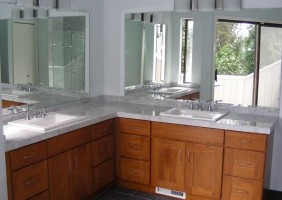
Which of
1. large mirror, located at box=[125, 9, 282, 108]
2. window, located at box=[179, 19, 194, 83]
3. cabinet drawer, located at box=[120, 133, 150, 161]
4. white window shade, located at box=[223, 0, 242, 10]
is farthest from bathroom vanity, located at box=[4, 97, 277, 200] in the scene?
white window shade, located at box=[223, 0, 242, 10]

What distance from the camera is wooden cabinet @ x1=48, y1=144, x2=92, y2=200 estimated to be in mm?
2664

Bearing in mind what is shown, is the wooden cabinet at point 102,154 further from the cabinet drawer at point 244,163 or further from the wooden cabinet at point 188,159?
the cabinet drawer at point 244,163

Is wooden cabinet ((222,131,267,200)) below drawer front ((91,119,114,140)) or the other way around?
below

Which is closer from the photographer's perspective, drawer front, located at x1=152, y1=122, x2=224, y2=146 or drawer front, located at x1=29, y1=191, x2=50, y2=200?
drawer front, located at x1=29, y1=191, x2=50, y2=200

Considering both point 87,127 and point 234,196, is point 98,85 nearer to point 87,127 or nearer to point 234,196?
point 87,127

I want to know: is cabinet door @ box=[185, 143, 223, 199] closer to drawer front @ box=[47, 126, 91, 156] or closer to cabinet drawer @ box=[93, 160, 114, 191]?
cabinet drawer @ box=[93, 160, 114, 191]

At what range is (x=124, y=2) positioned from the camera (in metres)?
3.81

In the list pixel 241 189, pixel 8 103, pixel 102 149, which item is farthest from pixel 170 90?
pixel 8 103

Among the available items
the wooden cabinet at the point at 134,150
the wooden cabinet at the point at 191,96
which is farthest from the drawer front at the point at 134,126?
the wooden cabinet at the point at 191,96

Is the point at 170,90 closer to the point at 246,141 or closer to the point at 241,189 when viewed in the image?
the point at 246,141

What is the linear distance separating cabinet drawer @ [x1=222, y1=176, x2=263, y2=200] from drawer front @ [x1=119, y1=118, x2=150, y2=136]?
0.85m

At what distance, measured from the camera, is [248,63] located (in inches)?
132

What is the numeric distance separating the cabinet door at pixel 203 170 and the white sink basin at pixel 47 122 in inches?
42.4

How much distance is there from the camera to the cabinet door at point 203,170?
2.95 meters
